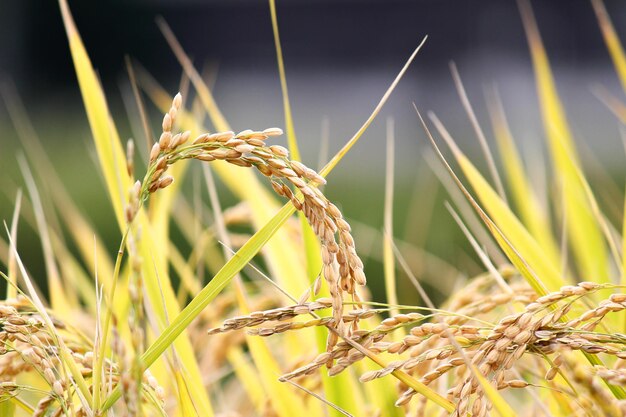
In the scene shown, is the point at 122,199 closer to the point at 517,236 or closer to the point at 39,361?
the point at 39,361

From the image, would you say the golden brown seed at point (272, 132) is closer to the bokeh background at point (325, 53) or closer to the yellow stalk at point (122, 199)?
the yellow stalk at point (122, 199)

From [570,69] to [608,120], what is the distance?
143 centimetres

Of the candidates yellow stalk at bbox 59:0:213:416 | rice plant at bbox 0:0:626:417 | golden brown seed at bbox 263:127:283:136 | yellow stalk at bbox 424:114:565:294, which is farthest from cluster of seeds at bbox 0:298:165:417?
yellow stalk at bbox 424:114:565:294

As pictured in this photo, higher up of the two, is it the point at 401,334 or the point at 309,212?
the point at 309,212

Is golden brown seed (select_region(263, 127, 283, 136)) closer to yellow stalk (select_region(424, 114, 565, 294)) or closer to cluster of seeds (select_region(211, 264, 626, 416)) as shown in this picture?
cluster of seeds (select_region(211, 264, 626, 416))

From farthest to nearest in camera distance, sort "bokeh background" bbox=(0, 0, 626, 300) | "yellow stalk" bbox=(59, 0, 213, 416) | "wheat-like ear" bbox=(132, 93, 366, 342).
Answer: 1. "bokeh background" bbox=(0, 0, 626, 300)
2. "yellow stalk" bbox=(59, 0, 213, 416)
3. "wheat-like ear" bbox=(132, 93, 366, 342)

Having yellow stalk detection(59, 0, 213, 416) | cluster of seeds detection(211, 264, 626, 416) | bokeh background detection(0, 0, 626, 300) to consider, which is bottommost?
cluster of seeds detection(211, 264, 626, 416)

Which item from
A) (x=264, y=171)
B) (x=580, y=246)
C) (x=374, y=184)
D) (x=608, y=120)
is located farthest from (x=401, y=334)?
(x=608, y=120)

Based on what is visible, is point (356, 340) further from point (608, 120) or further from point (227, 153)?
point (608, 120)

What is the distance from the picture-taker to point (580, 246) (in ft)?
4.60

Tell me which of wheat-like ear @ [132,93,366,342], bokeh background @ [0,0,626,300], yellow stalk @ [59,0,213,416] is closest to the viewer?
wheat-like ear @ [132,93,366,342]

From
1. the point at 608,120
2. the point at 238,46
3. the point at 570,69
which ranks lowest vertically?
the point at 608,120

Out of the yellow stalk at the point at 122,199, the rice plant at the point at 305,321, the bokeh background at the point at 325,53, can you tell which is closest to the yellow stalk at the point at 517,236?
the rice plant at the point at 305,321

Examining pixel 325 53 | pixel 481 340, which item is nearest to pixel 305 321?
pixel 481 340
